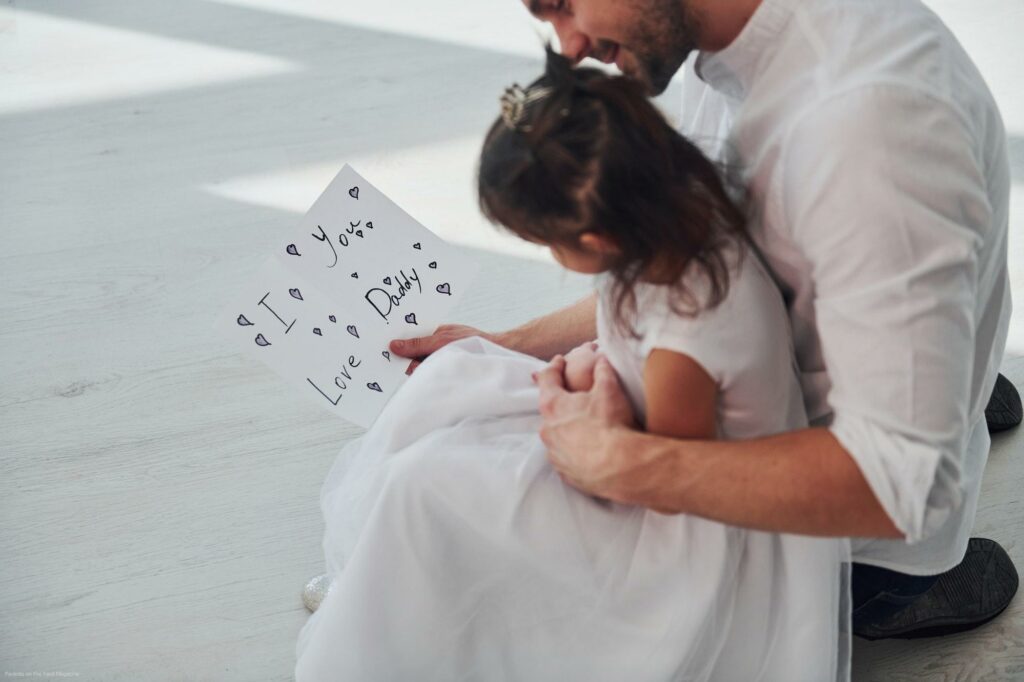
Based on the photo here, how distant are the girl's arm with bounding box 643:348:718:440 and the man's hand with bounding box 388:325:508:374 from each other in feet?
1.23

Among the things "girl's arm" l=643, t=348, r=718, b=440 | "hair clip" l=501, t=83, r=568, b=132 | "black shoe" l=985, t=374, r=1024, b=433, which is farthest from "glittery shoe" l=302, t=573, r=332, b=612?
"black shoe" l=985, t=374, r=1024, b=433

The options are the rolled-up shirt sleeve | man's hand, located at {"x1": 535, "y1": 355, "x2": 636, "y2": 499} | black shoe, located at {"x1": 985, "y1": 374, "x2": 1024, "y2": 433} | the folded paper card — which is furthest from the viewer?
black shoe, located at {"x1": 985, "y1": 374, "x2": 1024, "y2": 433}

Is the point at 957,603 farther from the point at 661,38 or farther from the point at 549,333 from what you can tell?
the point at 661,38

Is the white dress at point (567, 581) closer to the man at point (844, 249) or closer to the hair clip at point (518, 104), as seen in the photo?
the man at point (844, 249)

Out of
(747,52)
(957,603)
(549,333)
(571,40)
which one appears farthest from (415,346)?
(957,603)

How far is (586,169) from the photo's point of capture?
905 millimetres

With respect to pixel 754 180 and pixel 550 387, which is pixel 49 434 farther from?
pixel 754 180

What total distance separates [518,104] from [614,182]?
0.11 meters

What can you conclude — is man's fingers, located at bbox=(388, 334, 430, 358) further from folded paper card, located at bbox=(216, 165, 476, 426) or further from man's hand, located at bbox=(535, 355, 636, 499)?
man's hand, located at bbox=(535, 355, 636, 499)

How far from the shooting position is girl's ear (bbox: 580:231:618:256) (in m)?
0.93

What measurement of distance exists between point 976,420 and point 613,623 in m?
0.42

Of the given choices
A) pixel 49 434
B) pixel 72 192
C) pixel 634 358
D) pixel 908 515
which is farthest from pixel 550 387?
pixel 72 192

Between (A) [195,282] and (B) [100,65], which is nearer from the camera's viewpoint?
(A) [195,282]

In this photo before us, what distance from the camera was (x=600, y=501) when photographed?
105 cm
